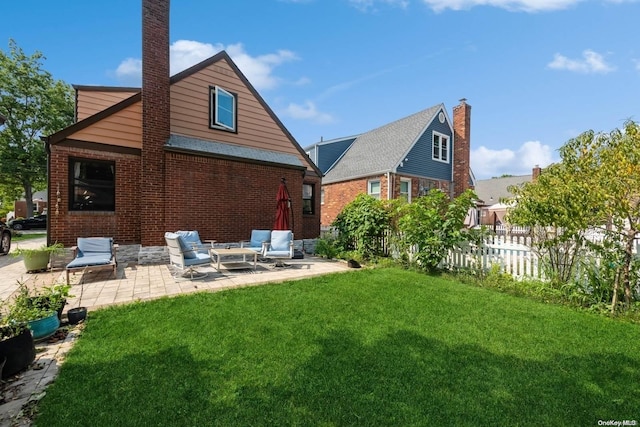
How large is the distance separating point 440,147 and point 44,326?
1940 centimetres

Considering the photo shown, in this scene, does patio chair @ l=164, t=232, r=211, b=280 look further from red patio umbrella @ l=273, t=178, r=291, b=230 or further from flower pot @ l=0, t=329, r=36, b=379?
flower pot @ l=0, t=329, r=36, b=379

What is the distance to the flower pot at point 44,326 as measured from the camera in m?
3.49

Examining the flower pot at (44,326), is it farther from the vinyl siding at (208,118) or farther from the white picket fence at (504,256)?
the white picket fence at (504,256)

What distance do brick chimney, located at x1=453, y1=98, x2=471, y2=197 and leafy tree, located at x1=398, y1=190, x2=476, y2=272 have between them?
1263 cm

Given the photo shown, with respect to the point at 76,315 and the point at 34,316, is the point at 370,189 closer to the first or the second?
the point at 76,315

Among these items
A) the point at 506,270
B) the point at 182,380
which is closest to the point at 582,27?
the point at 506,270

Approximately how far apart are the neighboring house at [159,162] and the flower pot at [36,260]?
0.55m

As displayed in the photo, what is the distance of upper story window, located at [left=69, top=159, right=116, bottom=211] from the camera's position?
799 cm

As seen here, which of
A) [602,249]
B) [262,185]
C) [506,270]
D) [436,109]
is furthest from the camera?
[436,109]

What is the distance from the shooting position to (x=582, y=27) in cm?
676

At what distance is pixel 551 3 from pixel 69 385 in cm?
1097

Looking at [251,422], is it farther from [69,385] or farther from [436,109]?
[436,109]

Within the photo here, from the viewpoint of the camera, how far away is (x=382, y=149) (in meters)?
17.9

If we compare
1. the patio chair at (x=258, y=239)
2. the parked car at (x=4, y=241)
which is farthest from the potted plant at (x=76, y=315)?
the parked car at (x=4, y=241)
